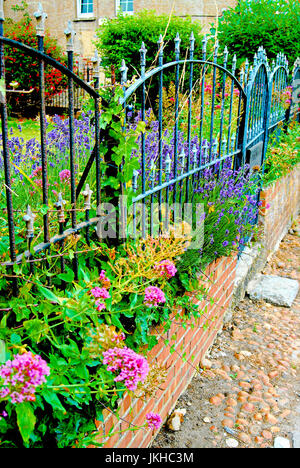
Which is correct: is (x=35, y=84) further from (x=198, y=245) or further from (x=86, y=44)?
(x=198, y=245)

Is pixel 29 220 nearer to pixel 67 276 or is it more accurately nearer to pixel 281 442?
pixel 67 276

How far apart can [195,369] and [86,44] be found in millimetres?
19036

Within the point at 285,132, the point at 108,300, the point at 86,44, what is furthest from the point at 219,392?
the point at 86,44

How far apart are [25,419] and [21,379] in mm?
158

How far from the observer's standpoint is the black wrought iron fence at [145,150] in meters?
1.62

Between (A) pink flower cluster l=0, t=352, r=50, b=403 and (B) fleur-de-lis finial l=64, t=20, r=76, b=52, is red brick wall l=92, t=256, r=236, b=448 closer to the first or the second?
(A) pink flower cluster l=0, t=352, r=50, b=403

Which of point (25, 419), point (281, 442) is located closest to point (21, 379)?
point (25, 419)

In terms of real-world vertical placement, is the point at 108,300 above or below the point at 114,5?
below

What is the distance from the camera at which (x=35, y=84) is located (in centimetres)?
1348

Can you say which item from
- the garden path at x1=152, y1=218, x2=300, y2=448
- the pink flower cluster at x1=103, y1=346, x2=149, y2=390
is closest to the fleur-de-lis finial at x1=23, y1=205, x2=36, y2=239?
the pink flower cluster at x1=103, y1=346, x2=149, y2=390

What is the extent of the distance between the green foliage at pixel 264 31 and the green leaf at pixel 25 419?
28.6 ft

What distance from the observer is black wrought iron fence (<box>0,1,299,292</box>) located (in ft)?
5.31

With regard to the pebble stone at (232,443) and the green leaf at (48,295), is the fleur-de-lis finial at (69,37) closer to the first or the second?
the green leaf at (48,295)
